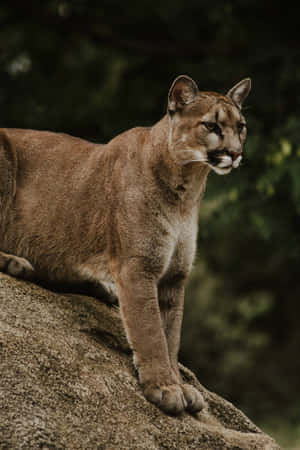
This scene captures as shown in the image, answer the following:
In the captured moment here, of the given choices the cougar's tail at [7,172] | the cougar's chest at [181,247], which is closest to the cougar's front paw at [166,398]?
the cougar's chest at [181,247]

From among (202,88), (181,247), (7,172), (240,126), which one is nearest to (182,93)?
(240,126)

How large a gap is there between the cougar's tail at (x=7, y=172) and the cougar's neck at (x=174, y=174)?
4.00 ft

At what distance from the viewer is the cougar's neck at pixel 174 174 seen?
17.1 feet

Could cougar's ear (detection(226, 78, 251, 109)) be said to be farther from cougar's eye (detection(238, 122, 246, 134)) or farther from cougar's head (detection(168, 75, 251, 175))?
cougar's eye (detection(238, 122, 246, 134))

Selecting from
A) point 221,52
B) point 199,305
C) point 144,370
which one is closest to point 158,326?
point 144,370

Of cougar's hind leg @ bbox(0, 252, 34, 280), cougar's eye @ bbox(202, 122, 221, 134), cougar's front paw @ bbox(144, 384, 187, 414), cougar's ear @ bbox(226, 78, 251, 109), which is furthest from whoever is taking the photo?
cougar's ear @ bbox(226, 78, 251, 109)

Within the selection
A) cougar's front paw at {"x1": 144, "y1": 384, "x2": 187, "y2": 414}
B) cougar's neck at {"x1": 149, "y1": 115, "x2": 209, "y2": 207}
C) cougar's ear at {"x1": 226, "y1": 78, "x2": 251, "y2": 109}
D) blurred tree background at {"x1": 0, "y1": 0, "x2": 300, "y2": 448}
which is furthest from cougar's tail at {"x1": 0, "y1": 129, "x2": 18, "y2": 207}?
blurred tree background at {"x1": 0, "y1": 0, "x2": 300, "y2": 448}

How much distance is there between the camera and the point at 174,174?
5215mm

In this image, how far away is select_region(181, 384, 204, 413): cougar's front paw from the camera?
502 cm

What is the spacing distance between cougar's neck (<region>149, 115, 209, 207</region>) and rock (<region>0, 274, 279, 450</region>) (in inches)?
46.2

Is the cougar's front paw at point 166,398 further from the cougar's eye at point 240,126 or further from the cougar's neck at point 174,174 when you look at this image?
the cougar's eye at point 240,126

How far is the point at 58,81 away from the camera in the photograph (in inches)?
448

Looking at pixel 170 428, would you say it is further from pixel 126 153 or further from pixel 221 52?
pixel 221 52

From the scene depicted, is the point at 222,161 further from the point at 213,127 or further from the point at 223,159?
the point at 213,127
